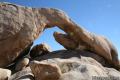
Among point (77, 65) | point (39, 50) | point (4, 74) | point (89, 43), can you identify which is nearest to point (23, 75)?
point (4, 74)

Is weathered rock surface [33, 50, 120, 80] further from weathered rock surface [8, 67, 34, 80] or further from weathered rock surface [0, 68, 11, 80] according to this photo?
weathered rock surface [0, 68, 11, 80]

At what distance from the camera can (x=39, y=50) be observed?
16031mm

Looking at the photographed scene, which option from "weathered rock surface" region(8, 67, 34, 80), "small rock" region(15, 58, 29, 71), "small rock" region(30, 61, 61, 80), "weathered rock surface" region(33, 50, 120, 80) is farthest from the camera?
"small rock" region(15, 58, 29, 71)

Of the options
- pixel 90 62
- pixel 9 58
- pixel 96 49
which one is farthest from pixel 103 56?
pixel 9 58

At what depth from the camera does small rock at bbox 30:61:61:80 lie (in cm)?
1123

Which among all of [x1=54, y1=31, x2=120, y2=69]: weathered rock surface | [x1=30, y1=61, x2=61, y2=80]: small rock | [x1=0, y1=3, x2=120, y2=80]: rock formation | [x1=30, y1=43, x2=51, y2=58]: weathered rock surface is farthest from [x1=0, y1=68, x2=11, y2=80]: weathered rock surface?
[x1=54, y1=31, x2=120, y2=69]: weathered rock surface

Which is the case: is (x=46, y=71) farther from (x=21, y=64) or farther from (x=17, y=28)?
(x=17, y=28)

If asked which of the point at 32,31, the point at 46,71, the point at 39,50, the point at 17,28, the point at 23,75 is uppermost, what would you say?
the point at 17,28

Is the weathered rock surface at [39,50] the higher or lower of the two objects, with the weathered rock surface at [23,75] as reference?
higher

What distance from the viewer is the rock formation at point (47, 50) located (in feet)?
38.6

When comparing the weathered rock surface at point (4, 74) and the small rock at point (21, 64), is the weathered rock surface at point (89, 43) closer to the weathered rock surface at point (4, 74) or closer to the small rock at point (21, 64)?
the small rock at point (21, 64)

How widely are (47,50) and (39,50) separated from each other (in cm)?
47

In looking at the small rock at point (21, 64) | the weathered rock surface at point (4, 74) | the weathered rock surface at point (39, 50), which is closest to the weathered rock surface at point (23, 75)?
the weathered rock surface at point (4, 74)

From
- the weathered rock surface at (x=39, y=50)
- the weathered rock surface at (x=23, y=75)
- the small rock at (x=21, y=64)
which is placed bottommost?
the weathered rock surface at (x=23, y=75)
